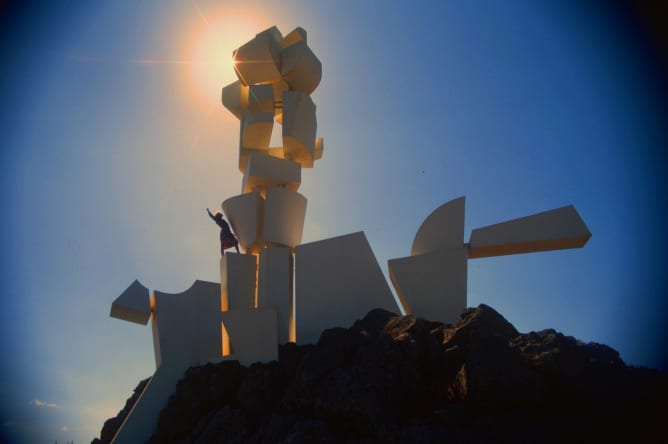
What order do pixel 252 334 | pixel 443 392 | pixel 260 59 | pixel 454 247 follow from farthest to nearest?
1. pixel 260 59
2. pixel 252 334
3. pixel 454 247
4. pixel 443 392

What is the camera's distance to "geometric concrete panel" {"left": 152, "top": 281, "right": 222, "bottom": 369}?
13.6 meters

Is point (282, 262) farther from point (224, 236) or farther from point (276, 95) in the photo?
point (276, 95)

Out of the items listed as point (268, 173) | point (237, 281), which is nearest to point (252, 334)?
point (237, 281)

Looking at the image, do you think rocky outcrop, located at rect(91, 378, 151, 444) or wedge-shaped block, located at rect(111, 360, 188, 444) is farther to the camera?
rocky outcrop, located at rect(91, 378, 151, 444)

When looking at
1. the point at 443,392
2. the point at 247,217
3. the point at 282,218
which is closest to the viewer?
the point at 443,392

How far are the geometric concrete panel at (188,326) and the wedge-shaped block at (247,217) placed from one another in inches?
65.8

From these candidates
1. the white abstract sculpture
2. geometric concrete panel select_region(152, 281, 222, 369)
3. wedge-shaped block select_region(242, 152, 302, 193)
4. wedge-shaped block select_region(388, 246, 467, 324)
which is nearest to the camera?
the white abstract sculpture

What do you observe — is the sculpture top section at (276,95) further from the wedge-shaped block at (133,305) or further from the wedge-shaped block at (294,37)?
the wedge-shaped block at (133,305)

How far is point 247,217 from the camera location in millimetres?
15320

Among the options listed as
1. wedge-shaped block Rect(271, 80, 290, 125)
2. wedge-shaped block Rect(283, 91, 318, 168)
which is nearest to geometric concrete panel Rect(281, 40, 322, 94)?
wedge-shaped block Rect(271, 80, 290, 125)

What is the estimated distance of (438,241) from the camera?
12.9 meters

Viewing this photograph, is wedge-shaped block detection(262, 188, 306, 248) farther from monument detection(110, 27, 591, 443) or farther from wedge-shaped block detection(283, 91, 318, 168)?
wedge-shaped block detection(283, 91, 318, 168)

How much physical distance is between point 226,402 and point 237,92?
9988 mm

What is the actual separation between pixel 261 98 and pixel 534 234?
932 cm
